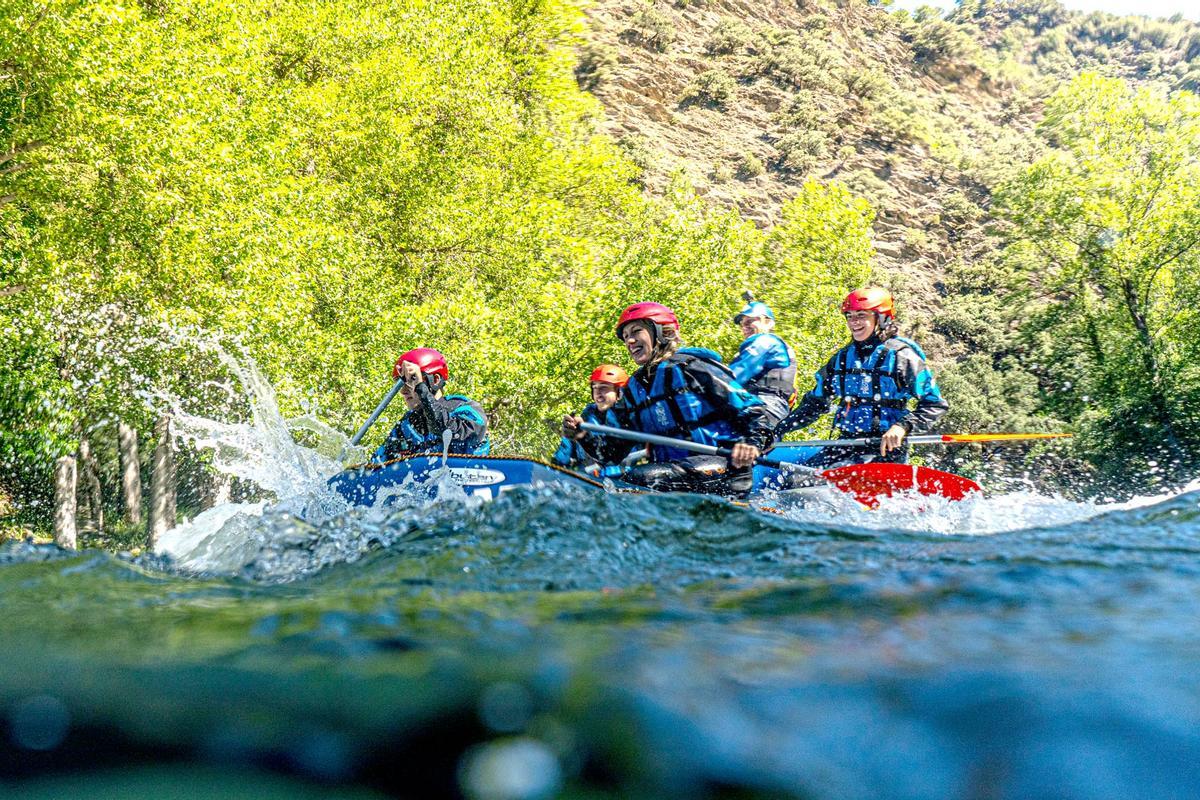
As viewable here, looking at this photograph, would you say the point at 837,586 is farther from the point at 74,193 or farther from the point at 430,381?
the point at 74,193

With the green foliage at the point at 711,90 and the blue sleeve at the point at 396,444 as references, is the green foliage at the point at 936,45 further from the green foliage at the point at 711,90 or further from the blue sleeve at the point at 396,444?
the blue sleeve at the point at 396,444

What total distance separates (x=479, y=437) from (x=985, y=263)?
47383 mm

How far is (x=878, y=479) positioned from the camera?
707 centimetres

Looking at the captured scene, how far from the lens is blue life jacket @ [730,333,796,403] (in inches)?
331

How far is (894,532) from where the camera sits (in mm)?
4191

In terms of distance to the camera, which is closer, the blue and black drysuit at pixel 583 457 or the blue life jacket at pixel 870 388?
the blue and black drysuit at pixel 583 457

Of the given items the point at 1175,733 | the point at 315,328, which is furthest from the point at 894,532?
the point at 315,328

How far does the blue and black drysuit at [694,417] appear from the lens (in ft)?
21.9

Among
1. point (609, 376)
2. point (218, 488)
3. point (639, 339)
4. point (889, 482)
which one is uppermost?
point (639, 339)

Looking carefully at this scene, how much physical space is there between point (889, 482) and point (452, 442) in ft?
12.6

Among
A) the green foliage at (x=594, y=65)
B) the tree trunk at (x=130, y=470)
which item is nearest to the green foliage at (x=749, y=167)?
the green foliage at (x=594, y=65)

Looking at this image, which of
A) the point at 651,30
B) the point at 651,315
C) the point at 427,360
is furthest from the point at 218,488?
the point at 651,30

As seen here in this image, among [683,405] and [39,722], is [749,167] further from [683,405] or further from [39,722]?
[39,722]

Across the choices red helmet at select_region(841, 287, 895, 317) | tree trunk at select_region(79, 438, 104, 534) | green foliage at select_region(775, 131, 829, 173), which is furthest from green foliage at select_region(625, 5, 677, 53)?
red helmet at select_region(841, 287, 895, 317)
